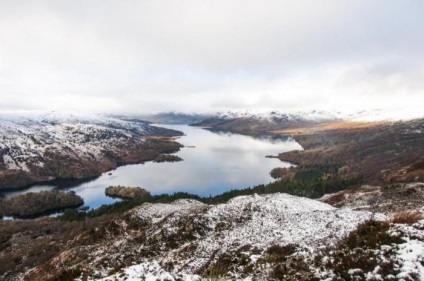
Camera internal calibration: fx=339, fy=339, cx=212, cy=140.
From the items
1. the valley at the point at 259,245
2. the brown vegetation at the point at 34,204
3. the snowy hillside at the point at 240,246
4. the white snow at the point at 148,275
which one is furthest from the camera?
the brown vegetation at the point at 34,204

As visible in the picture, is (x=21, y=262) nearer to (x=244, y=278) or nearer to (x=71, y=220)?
(x=71, y=220)

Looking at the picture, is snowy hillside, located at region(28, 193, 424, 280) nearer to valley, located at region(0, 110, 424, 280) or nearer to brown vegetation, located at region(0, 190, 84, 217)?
valley, located at region(0, 110, 424, 280)

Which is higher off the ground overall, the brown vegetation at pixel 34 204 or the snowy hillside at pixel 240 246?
the snowy hillside at pixel 240 246

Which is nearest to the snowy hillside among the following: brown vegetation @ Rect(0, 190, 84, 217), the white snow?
the white snow

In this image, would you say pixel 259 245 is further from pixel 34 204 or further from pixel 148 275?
pixel 34 204

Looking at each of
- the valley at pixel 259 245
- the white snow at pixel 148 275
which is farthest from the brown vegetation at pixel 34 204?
the white snow at pixel 148 275

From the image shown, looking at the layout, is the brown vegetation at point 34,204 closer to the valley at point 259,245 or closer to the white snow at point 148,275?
the valley at point 259,245

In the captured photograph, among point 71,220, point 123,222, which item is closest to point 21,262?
point 123,222

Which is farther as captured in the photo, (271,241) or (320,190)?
(320,190)

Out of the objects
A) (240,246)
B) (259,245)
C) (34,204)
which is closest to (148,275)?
(259,245)
